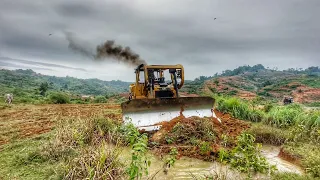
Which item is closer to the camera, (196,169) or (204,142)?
(196,169)

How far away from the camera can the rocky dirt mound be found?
5879 mm

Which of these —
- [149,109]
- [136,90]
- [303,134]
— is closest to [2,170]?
[149,109]

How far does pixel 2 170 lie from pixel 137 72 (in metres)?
5.86

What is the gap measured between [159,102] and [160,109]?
23 cm

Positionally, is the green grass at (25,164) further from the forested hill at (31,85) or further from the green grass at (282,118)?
the forested hill at (31,85)

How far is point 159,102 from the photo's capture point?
7.55 metres

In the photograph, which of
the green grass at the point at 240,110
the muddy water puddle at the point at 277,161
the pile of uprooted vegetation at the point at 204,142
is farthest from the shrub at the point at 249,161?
the green grass at the point at 240,110

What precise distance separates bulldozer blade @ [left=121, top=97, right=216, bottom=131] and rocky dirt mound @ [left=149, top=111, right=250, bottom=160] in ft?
1.09

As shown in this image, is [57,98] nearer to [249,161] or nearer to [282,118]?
[282,118]

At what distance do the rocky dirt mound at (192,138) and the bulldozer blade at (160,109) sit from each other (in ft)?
1.09

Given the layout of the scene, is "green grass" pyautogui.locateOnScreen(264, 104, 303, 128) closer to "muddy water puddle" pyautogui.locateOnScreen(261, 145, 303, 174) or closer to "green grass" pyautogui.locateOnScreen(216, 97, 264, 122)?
"green grass" pyautogui.locateOnScreen(216, 97, 264, 122)

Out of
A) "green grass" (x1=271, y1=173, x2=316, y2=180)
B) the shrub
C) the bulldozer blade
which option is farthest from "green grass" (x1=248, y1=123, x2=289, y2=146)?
"green grass" (x1=271, y1=173, x2=316, y2=180)

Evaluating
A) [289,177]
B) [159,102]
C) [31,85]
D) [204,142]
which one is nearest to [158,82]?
[159,102]

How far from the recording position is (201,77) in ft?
241
